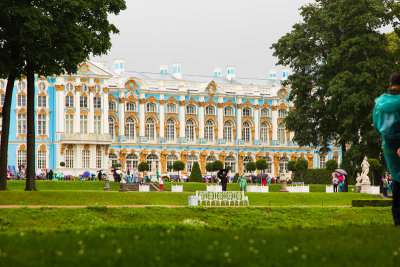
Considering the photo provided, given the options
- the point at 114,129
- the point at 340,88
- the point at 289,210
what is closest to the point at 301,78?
the point at 340,88

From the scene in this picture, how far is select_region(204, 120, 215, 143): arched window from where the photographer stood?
72.4 metres

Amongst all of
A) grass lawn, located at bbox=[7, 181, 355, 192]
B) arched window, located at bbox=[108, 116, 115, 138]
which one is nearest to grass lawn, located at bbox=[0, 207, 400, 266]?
grass lawn, located at bbox=[7, 181, 355, 192]

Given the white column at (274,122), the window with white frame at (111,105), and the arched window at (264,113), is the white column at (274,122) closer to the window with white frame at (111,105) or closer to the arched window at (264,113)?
the arched window at (264,113)

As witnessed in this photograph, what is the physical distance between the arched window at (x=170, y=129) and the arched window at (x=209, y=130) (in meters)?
3.77

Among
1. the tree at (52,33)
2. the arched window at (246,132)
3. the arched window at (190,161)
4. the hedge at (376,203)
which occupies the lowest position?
the hedge at (376,203)

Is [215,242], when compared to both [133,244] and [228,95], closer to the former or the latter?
[133,244]

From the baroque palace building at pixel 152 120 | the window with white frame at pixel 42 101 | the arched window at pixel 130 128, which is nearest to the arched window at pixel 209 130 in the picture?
the baroque palace building at pixel 152 120

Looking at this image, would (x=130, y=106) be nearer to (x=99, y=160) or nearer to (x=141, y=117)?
(x=141, y=117)

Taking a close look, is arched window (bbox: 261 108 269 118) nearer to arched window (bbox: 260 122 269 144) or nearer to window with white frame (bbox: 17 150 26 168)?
arched window (bbox: 260 122 269 144)

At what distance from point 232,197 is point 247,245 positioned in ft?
67.1

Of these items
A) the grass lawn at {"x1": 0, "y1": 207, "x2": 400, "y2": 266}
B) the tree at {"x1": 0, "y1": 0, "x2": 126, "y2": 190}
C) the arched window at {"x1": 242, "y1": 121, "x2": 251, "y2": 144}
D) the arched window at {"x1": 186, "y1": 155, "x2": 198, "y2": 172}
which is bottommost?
the grass lawn at {"x1": 0, "y1": 207, "x2": 400, "y2": 266}

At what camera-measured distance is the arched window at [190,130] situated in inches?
2810

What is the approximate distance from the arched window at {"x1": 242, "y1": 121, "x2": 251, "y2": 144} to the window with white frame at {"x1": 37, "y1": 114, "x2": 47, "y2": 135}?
22797 millimetres

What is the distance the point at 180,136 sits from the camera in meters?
70.6
